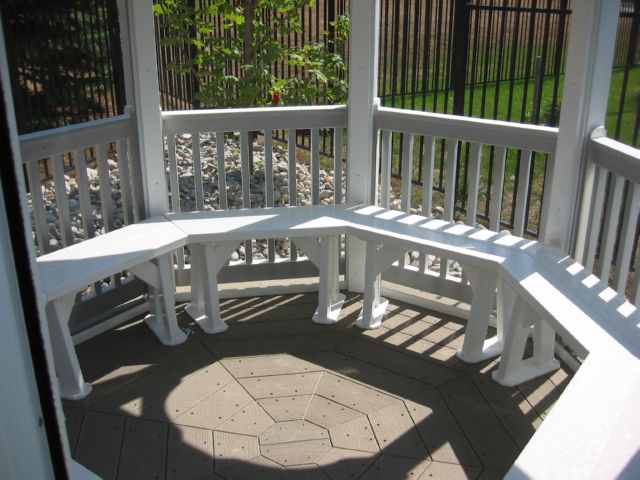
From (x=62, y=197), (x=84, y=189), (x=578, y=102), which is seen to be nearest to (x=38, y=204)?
(x=62, y=197)

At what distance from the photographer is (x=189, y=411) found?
293cm

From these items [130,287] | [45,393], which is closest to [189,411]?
[130,287]

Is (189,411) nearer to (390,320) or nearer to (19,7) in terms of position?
(390,320)

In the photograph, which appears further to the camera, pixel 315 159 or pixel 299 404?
pixel 315 159

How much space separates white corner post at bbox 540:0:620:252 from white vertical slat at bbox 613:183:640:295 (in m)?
0.27

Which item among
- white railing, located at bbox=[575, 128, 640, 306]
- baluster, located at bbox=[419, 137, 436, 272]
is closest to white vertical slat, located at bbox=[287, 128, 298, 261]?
baluster, located at bbox=[419, 137, 436, 272]

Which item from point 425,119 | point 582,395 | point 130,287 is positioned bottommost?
point 130,287

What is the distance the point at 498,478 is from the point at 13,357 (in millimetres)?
2336

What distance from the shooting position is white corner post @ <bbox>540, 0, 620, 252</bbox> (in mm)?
2736

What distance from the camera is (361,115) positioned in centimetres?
370

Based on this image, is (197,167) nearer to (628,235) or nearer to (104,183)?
(104,183)

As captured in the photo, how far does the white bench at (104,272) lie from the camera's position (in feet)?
9.45

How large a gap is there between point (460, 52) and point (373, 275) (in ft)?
6.46

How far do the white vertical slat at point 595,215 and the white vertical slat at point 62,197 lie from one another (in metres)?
2.48
